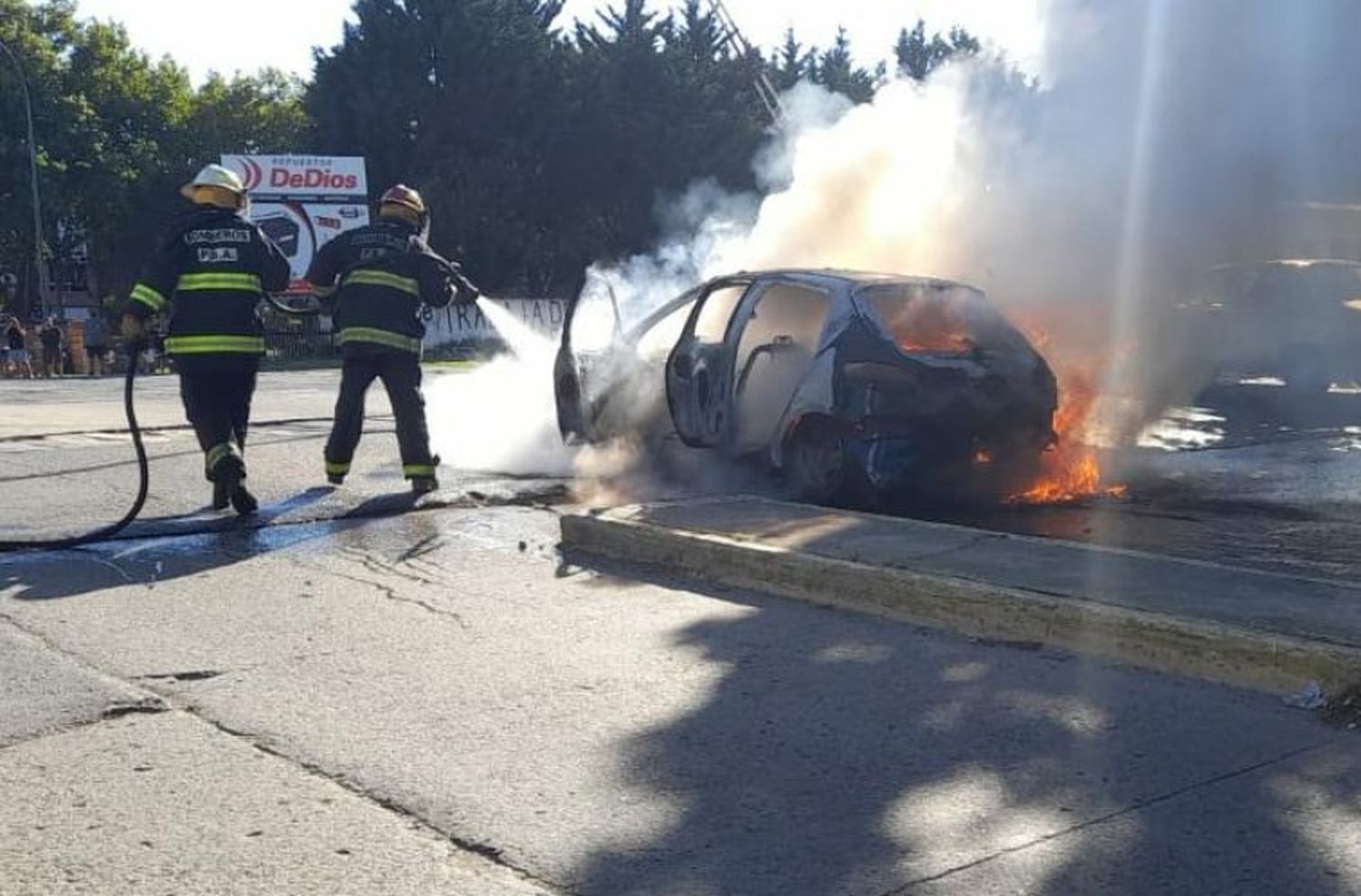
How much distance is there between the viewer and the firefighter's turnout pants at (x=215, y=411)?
25.9 ft

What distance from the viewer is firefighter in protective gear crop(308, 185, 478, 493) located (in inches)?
334

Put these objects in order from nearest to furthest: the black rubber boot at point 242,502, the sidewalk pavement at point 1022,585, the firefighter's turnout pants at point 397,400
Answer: the sidewalk pavement at point 1022,585
the black rubber boot at point 242,502
the firefighter's turnout pants at point 397,400

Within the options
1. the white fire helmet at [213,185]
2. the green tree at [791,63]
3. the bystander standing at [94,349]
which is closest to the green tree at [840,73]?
the green tree at [791,63]

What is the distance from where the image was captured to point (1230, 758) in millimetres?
3994

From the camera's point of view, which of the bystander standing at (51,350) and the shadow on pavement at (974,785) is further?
the bystander standing at (51,350)

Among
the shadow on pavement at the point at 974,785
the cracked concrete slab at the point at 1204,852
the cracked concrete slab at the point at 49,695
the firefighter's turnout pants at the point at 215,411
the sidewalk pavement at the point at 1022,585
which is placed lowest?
the cracked concrete slab at the point at 1204,852

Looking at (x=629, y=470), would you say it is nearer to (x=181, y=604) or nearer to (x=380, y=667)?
(x=181, y=604)

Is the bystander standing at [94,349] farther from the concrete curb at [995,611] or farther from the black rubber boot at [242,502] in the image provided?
the concrete curb at [995,611]

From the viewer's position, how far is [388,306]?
335 inches

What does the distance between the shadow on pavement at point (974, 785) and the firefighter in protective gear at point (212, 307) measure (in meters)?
4.03

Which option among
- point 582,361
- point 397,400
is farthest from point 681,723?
point 582,361

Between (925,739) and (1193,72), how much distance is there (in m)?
8.38

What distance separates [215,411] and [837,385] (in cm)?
348

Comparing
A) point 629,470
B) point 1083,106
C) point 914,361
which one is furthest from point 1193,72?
point 629,470
